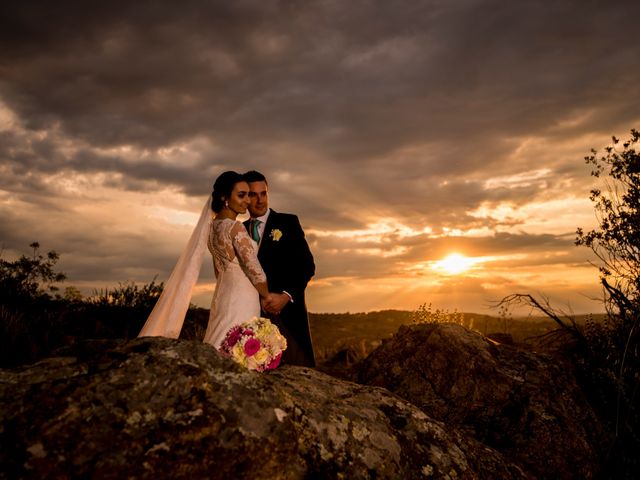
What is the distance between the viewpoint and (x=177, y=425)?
158 centimetres

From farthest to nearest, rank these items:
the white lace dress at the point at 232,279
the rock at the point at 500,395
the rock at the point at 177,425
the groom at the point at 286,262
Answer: the groom at the point at 286,262
the white lace dress at the point at 232,279
the rock at the point at 500,395
the rock at the point at 177,425

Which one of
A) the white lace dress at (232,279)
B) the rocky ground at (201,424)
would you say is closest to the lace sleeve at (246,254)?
the white lace dress at (232,279)

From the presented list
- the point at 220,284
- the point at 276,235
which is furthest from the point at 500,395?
the point at 276,235

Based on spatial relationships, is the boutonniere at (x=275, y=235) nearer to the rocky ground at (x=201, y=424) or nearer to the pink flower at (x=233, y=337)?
the pink flower at (x=233, y=337)

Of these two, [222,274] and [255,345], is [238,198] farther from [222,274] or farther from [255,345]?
[255,345]

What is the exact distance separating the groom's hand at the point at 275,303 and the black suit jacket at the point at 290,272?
0.49 m

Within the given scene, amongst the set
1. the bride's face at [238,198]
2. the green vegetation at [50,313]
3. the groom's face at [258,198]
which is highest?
the groom's face at [258,198]

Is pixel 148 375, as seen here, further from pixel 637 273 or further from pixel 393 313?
pixel 393 313

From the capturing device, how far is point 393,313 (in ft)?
115

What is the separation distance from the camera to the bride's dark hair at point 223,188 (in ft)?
18.5

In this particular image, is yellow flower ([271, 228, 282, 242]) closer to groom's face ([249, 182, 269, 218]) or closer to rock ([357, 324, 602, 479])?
groom's face ([249, 182, 269, 218])

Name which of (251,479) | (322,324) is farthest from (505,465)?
(322,324)

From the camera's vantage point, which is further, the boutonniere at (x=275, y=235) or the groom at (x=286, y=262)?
the boutonniere at (x=275, y=235)

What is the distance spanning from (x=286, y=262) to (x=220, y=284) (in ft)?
4.85
